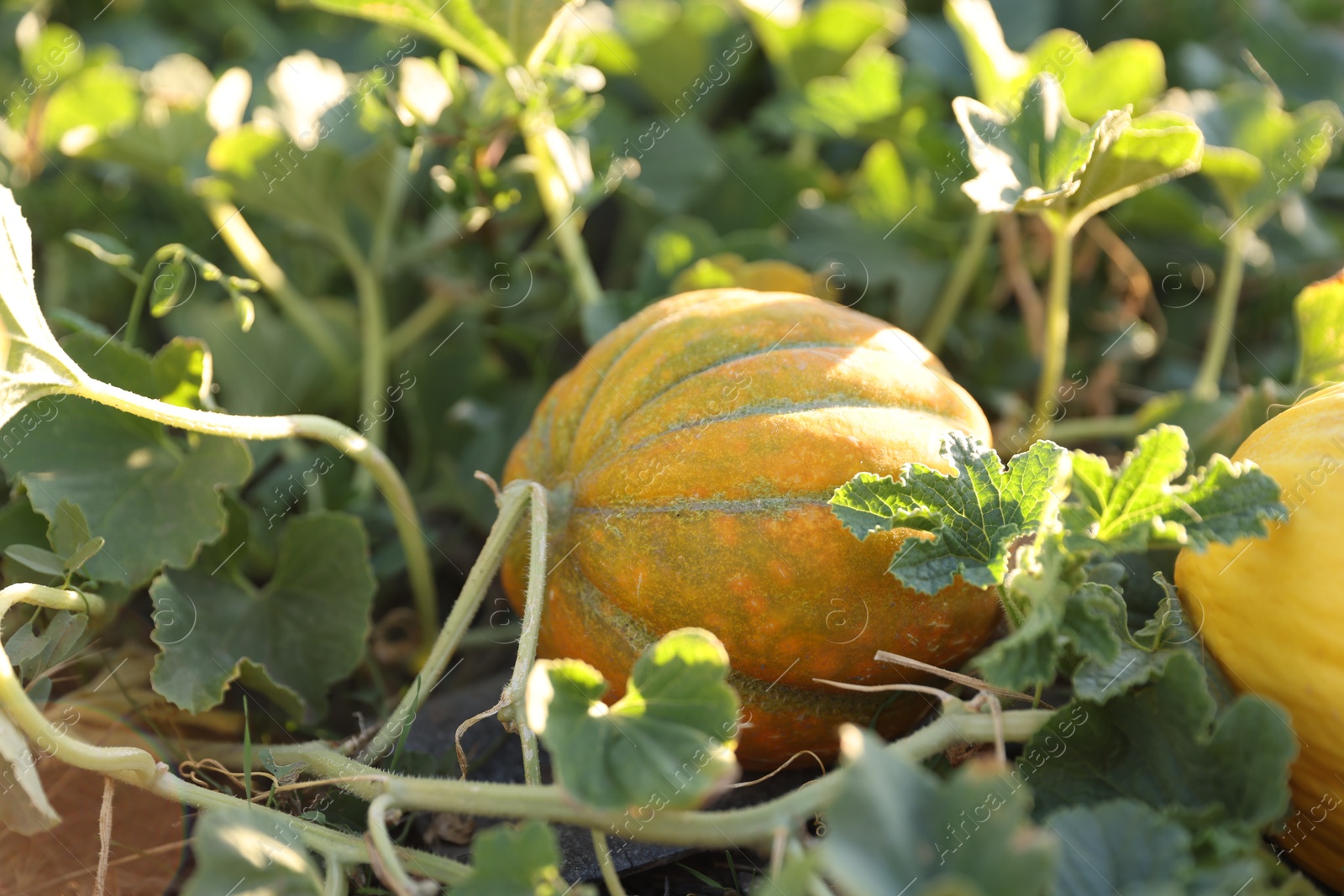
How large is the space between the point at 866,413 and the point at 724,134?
5.39ft

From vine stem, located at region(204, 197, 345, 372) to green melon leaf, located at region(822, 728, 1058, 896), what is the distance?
1751 millimetres

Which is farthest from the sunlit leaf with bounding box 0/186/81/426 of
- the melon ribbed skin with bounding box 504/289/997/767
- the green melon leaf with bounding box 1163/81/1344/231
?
the green melon leaf with bounding box 1163/81/1344/231

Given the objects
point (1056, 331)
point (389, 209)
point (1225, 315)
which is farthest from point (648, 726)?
point (1225, 315)

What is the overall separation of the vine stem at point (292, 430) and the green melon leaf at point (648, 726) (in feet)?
1.98

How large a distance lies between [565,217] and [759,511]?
3.14 ft

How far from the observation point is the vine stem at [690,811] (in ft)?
3.69

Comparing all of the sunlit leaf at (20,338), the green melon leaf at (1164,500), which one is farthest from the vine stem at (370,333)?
the green melon leaf at (1164,500)

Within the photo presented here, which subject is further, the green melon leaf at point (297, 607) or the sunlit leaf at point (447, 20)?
the sunlit leaf at point (447, 20)

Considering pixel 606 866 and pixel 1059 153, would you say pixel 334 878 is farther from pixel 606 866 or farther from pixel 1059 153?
pixel 1059 153

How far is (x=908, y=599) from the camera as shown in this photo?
142 cm

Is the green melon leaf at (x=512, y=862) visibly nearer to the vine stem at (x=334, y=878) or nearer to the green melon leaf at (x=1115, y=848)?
the vine stem at (x=334, y=878)

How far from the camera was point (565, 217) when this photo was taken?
2121 millimetres

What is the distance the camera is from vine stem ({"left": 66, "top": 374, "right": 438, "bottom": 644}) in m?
1.40

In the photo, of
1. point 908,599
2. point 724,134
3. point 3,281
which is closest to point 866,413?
point 908,599
